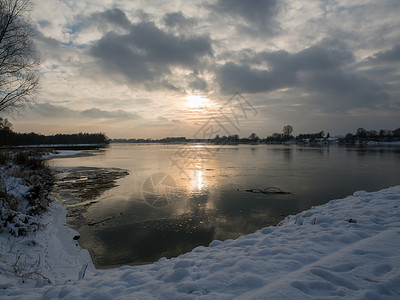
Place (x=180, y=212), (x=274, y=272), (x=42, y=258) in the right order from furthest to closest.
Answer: (x=180, y=212)
(x=42, y=258)
(x=274, y=272)

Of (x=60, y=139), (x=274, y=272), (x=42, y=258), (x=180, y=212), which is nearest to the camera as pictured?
(x=274, y=272)

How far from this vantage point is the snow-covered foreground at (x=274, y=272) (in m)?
2.81

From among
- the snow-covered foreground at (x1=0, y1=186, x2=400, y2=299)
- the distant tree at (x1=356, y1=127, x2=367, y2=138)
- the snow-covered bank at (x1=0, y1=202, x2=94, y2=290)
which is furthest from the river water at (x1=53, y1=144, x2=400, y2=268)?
the distant tree at (x1=356, y1=127, x2=367, y2=138)

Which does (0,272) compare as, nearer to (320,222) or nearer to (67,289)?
(67,289)

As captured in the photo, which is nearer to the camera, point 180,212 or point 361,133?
point 180,212

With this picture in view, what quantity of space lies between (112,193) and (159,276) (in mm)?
11015

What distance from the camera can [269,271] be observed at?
3.37 metres

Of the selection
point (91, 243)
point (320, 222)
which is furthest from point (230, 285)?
point (91, 243)

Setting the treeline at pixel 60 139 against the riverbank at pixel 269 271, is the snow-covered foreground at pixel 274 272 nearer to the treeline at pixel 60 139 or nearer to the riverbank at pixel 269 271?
the riverbank at pixel 269 271

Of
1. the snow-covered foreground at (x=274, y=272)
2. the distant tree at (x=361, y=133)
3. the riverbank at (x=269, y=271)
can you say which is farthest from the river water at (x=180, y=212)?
the distant tree at (x=361, y=133)

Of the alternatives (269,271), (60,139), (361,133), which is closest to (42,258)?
(269,271)

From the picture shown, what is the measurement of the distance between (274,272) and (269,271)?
0.08 metres

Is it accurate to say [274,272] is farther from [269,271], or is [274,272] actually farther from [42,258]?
[42,258]

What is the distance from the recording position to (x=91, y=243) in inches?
279
